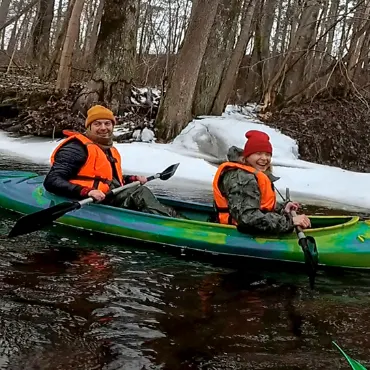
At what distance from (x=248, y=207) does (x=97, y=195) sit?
1.37 m

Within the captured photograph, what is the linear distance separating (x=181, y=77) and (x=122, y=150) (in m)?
1.87

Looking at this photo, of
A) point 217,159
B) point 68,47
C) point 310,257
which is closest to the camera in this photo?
point 310,257

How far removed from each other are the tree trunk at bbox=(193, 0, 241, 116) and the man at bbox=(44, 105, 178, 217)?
7.25 meters

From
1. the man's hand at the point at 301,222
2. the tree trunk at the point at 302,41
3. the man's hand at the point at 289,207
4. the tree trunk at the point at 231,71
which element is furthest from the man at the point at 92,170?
the tree trunk at the point at 302,41

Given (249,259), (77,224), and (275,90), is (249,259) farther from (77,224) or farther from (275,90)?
(275,90)

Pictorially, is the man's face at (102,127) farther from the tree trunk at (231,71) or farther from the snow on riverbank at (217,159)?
the tree trunk at (231,71)

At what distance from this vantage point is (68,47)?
12.3 m

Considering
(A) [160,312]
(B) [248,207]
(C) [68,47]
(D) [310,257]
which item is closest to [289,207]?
(B) [248,207]

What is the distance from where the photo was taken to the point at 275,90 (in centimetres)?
1447

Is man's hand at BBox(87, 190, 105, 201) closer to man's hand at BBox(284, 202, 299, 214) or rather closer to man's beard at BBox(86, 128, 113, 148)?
man's beard at BBox(86, 128, 113, 148)

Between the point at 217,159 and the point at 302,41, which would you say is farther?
the point at 302,41

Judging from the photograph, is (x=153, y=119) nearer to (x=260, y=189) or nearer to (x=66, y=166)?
(x=66, y=166)

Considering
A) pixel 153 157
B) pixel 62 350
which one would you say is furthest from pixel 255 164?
pixel 153 157

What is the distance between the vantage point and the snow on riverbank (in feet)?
31.2
